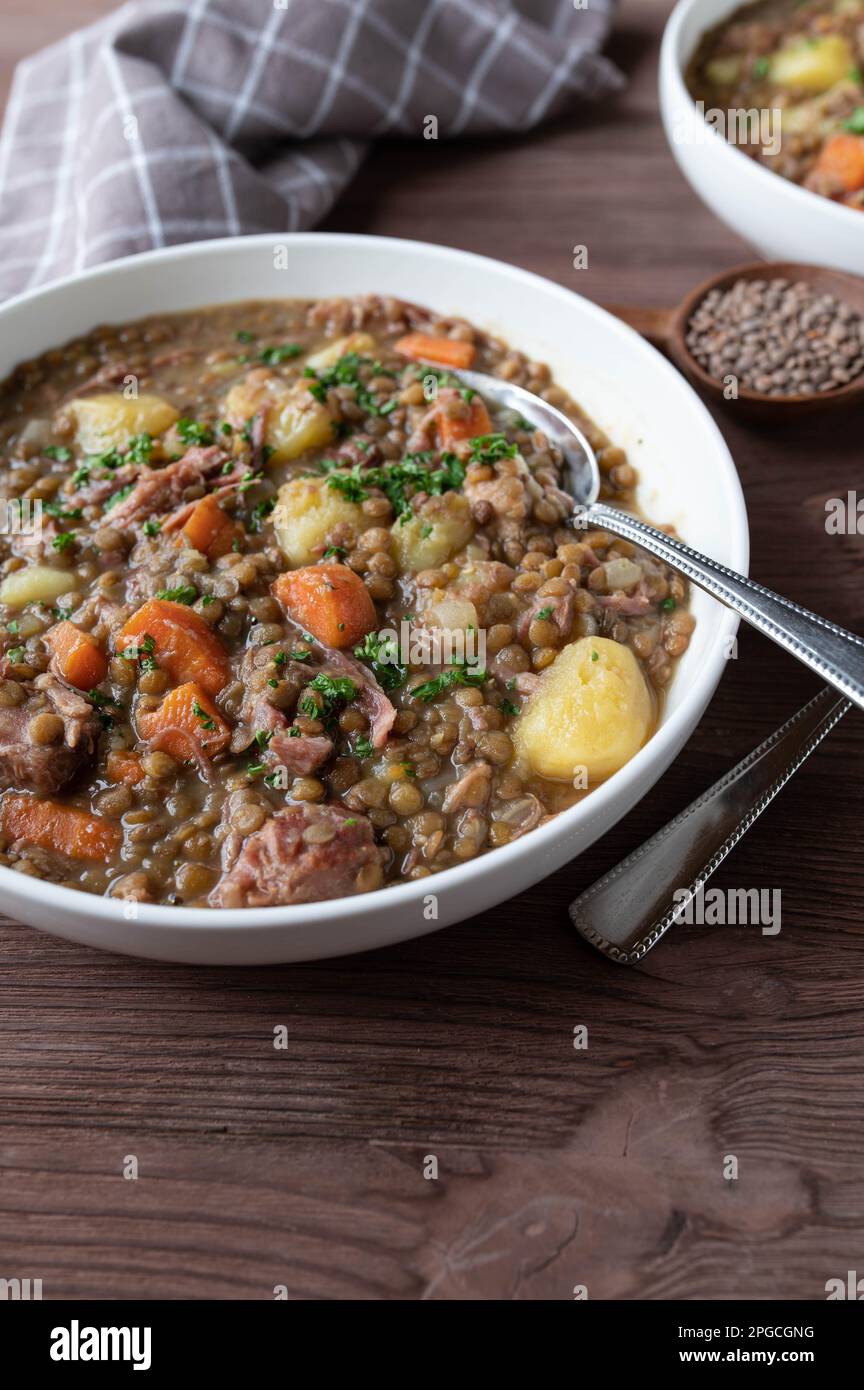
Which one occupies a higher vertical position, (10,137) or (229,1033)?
(10,137)

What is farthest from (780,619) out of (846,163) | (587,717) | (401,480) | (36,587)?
(846,163)

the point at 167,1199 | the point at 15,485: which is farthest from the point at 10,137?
the point at 167,1199

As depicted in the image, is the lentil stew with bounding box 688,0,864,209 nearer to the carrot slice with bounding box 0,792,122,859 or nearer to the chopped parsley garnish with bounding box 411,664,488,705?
the chopped parsley garnish with bounding box 411,664,488,705

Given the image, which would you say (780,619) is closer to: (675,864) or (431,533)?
(675,864)

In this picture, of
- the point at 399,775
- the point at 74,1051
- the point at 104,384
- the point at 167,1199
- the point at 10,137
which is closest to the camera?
the point at 167,1199

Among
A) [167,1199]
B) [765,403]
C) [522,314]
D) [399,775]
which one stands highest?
Answer: [522,314]

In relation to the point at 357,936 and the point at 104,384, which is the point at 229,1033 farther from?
the point at 104,384
